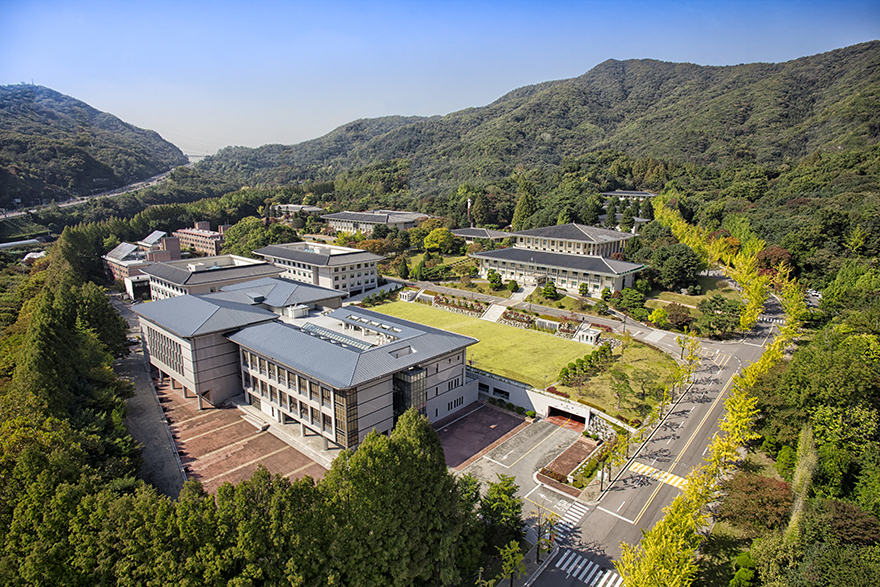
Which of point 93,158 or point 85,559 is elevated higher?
point 93,158

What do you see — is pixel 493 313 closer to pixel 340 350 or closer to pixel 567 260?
pixel 567 260

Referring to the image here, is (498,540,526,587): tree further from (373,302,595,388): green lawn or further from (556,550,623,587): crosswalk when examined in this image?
(373,302,595,388): green lawn

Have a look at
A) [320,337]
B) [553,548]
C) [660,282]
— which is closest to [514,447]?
[553,548]

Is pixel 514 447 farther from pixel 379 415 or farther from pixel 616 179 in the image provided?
pixel 616 179

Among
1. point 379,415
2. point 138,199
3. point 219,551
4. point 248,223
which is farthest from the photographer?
point 138,199

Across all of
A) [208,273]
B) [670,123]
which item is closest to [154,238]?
[208,273]

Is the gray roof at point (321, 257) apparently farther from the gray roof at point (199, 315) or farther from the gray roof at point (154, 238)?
the gray roof at point (154, 238)

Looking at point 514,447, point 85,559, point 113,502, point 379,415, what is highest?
point 113,502
